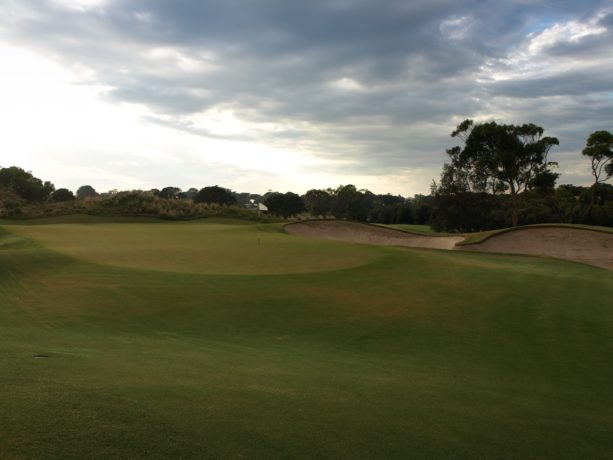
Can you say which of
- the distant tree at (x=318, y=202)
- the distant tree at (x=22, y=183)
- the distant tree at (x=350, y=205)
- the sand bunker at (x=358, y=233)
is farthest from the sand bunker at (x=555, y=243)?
the distant tree at (x=22, y=183)

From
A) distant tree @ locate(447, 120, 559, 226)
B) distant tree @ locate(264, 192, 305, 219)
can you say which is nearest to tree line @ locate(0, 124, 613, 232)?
distant tree @ locate(447, 120, 559, 226)

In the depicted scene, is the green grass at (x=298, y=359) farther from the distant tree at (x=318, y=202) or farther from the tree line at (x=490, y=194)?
the distant tree at (x=318, y=202)

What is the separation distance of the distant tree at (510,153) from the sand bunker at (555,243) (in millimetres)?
21387

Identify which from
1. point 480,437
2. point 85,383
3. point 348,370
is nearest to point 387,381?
point 348,370

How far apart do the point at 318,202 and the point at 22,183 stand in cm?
5629

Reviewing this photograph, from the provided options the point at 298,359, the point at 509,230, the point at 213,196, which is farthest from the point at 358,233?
the point at 213,196

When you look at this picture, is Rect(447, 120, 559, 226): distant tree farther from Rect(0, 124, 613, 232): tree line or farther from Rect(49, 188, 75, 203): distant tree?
Rect(49, 188, 75, 203): distant tree

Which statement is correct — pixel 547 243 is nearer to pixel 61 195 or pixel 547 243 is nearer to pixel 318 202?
pixel 318 202

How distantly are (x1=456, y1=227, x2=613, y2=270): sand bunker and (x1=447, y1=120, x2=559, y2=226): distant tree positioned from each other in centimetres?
2139

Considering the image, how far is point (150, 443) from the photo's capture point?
306cm

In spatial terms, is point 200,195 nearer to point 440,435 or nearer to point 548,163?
point 548,163

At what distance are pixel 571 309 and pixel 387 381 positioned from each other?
7.28m

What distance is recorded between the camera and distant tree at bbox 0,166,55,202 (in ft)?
248

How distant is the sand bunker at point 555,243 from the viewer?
24.4 m
